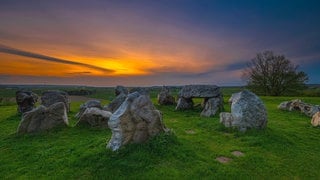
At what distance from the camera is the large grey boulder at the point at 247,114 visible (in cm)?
1579

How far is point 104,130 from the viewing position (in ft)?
55.3

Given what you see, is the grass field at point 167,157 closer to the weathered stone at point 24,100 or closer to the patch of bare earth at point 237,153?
the patch of bare earth at point 237,153

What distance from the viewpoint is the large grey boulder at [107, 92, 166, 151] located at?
1147cm

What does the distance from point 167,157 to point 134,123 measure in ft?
7.16

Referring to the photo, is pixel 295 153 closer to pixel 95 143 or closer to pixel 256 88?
pixel 95 143

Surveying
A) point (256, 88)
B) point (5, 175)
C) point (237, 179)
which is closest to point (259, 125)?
point (237, 179)

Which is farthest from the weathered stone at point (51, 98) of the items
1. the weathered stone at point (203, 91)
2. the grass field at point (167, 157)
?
the weathered stone at point (203, 91)

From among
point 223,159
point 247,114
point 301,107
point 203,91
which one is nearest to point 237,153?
point 223,159

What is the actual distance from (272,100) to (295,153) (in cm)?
3183

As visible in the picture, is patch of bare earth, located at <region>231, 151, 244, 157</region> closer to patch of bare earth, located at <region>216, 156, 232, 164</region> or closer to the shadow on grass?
patch of bare earth, located at <region>216, 156, 232, 164</region>

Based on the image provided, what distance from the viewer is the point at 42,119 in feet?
55.3

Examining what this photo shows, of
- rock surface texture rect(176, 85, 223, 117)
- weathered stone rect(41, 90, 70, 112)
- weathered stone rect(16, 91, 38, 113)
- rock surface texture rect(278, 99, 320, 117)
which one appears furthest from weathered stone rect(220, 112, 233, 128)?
weathered stone rect(16, 91, 38, 113)

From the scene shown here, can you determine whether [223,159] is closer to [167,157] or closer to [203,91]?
[167,157]

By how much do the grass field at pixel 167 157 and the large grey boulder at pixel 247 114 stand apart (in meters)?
0.68
